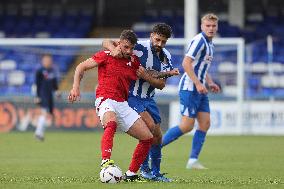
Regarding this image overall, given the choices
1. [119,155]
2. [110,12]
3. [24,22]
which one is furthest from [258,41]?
[119,155]

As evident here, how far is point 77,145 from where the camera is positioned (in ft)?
67.7

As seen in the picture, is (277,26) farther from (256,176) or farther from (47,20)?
(256,176)

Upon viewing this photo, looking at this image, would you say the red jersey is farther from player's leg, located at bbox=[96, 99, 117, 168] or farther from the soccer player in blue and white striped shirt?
the soccer player in blue and white striped shirt

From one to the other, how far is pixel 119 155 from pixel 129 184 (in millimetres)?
6648

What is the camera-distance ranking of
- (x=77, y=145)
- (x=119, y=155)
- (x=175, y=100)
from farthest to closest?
(x=175, y=100), (x=77, y=145), (x=119, y=155)

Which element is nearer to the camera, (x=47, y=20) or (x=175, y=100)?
(x=175, y=100)

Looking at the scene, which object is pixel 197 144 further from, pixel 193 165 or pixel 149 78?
pixel 149 78

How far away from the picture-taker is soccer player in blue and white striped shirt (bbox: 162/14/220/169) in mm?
14070

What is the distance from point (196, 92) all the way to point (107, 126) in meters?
4.09

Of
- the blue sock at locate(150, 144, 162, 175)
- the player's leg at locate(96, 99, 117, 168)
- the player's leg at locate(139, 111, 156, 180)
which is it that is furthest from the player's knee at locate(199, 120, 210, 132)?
the player's leg at locate(96, 99, 117, 168)

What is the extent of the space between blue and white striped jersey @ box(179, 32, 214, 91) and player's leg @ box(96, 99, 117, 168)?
3690mm

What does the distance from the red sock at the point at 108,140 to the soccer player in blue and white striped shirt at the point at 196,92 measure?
12.2 ft

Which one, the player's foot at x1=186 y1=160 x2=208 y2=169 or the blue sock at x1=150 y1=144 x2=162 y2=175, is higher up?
the blue sock at x1=150 y1=144 x2=162 y2=175

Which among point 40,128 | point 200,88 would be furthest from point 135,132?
point 40,128
